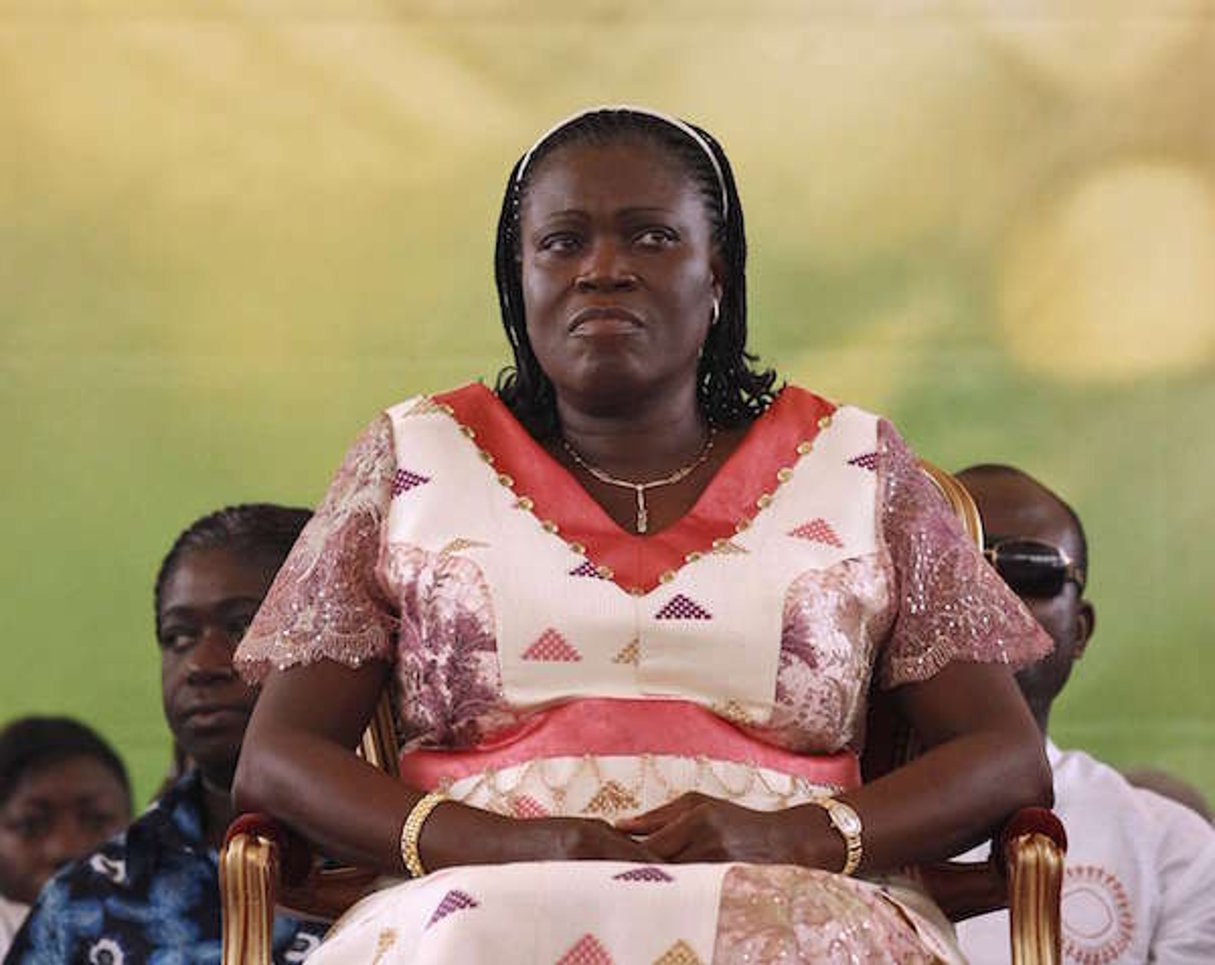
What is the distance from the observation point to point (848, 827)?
3.22 m

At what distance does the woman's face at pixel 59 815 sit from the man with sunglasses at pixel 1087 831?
1754 millimetres

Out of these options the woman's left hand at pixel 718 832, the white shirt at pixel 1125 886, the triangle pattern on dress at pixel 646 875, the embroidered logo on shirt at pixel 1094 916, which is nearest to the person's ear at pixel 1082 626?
the white shirt at pixel 1125 886

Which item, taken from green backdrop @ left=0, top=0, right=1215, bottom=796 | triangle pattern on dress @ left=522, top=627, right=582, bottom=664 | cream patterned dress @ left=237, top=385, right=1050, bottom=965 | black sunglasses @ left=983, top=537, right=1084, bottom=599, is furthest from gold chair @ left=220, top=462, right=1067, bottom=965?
green backdrop @ left=0, top=0, right=1215, bottom=796

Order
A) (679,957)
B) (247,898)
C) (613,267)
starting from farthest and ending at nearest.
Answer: (613,267)
(247,898)
(679,957)

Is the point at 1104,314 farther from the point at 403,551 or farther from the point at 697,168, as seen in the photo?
the point at 403,551

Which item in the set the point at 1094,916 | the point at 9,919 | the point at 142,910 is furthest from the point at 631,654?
the point at 9,919

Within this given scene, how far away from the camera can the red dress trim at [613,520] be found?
346 centimetres

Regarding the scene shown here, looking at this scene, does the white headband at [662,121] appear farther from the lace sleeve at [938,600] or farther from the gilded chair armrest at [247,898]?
the gilded chair armrest at [247,898]

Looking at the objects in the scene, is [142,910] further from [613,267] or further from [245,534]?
[613,267]

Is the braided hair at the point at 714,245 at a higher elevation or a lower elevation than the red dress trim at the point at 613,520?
higher

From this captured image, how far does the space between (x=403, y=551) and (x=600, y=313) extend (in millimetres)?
382

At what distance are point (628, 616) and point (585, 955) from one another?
22.9 inches

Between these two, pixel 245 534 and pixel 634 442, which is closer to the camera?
pixel 634 442

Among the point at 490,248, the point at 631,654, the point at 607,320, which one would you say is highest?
the point at 490,248
